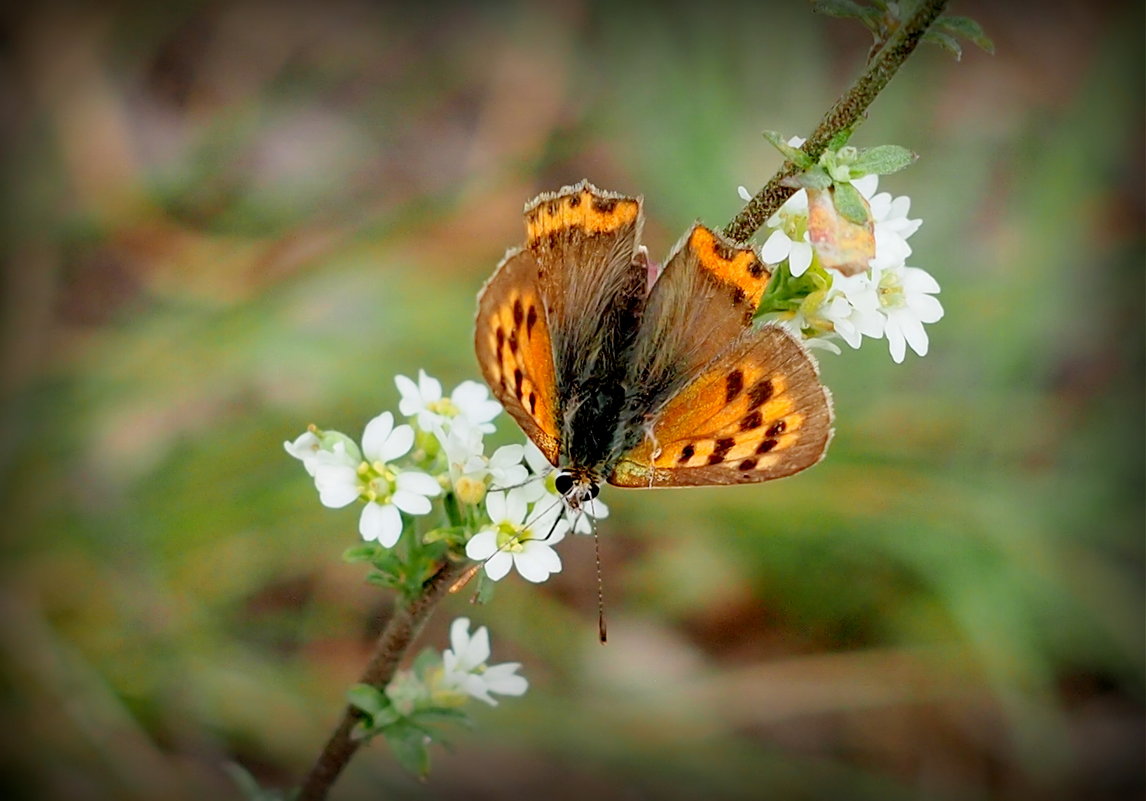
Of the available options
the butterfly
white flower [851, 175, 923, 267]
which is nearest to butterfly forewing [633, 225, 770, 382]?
the butterfly

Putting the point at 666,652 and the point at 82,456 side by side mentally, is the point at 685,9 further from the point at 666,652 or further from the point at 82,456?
the point at 82,456

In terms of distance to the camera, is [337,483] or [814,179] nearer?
[814,179]

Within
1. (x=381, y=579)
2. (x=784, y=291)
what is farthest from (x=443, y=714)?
(x=784, y=291)

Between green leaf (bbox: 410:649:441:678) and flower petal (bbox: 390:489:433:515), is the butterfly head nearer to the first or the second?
flower petal (bbox: 390:489:433:515)

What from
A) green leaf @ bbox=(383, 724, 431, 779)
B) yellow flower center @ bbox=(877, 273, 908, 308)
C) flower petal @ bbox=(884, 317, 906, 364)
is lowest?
green leaf @ bbox=(383, 724, 431, 779)

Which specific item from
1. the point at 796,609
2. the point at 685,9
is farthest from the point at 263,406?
the point at 685,9

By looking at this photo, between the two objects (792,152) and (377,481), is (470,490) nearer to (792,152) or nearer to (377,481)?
(377,481)

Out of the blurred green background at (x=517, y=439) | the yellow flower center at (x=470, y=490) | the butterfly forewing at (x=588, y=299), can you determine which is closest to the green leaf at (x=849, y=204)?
the butterfly forewing at (x=588, y=299)
